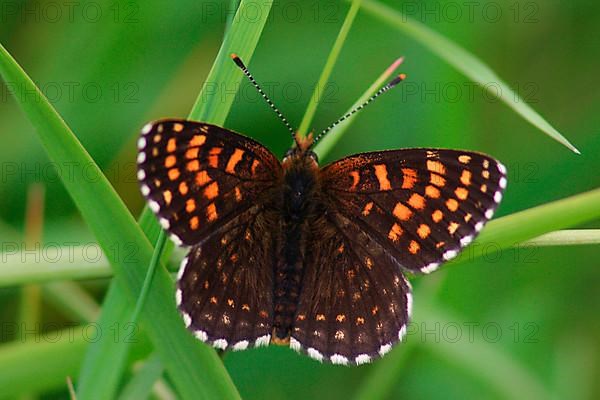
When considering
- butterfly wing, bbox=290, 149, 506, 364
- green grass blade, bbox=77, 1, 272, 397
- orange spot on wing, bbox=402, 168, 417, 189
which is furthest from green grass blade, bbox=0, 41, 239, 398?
orange spot on wing, bbox=402, 168, 417, 189

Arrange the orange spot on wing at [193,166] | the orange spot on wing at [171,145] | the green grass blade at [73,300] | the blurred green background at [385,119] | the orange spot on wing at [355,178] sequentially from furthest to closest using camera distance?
the blurred green background at [385,119]
the green grass blade at [73,300]
the orange spot on wing at [355,178]
the orange spot on wing at [193,166]
the orange spot on wing at [171,145]

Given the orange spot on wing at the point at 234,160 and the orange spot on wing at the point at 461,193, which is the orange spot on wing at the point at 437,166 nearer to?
the orange spot on wing at the point at 461,193

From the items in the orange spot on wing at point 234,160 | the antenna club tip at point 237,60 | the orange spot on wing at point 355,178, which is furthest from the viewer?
the orange spot on wing at point 355,178

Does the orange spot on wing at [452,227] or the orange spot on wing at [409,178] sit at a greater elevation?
the orange spot on wing at [409,178]

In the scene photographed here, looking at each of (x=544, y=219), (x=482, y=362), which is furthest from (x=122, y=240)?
(x=482, y=362)

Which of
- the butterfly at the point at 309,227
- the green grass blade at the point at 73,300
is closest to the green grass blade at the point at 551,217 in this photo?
the butterfly at the point at 309,227

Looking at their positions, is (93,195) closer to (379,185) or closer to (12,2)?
(379,185)
